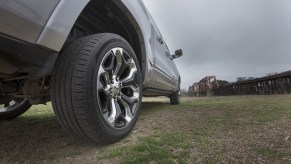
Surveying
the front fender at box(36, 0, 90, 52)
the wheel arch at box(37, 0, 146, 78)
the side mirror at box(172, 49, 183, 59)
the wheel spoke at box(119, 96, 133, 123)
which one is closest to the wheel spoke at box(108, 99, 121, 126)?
the wheel spoke at box(119, 96, 133, 123)

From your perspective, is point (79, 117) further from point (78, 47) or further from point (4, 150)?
point (4, 150)

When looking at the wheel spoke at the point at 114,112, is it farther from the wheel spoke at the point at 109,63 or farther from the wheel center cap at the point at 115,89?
the wheel spoke at the point at 109,63

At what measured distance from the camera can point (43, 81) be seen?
7.29ft

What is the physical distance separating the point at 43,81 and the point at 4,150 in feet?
2.36

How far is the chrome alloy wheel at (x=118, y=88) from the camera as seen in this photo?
2.18m

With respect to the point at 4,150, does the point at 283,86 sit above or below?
above

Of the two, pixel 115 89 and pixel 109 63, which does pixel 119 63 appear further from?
pixel 115 89

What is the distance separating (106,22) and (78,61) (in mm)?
952

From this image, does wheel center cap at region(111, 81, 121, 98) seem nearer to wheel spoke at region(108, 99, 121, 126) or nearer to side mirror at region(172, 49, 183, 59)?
wheel spoke at region(108, 99, 121, 126)

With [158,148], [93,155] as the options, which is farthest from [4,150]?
[158,148]

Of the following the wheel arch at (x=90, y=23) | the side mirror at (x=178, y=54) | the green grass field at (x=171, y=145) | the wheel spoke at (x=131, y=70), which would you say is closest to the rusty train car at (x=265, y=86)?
the side mirror at (x=178, y=54)

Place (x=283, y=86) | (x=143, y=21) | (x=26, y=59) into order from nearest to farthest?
1. (x=26, y=59)
2. (x=143, y=21)
3. (x=283, y=86)

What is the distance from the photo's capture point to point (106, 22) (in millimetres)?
2764

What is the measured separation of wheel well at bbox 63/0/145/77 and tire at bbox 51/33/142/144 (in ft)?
1.00
